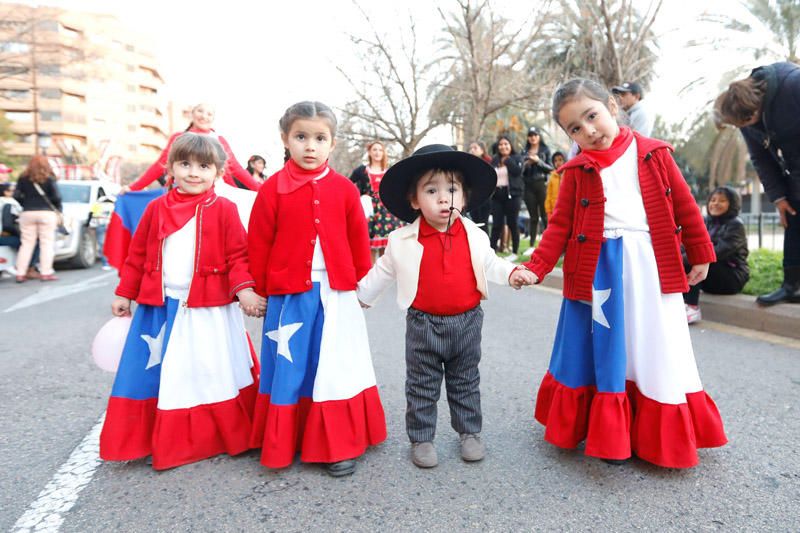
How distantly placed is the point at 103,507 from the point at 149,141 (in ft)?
268

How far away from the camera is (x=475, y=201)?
105 inches

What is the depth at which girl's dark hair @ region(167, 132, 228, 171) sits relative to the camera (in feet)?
8.59

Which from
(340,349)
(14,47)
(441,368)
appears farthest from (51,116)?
(441,368)

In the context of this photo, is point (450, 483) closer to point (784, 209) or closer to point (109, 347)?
point (109, 347)

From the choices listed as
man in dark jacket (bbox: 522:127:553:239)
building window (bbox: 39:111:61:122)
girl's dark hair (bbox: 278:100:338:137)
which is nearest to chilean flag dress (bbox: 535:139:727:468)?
girl's dark hair (bbox: 278:100:338:137)

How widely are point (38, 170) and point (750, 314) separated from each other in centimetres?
1018

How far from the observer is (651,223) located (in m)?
2.38

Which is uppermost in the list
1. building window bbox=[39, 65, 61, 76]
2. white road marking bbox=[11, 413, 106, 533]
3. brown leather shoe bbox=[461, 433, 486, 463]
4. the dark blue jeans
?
building window bbox=[39, 65, 61, 76]

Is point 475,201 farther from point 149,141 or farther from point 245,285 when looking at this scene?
point 149,141

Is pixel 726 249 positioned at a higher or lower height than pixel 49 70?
lower

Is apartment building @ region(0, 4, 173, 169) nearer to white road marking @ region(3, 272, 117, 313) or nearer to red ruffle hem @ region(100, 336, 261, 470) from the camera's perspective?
white road marking @ region(3, 272, 117, 313)

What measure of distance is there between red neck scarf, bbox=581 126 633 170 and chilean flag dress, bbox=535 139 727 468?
26 mm

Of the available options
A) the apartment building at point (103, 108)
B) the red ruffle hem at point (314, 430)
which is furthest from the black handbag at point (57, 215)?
the apartment building at point (103, 108)

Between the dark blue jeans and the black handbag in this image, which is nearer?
the dark blue jeans
